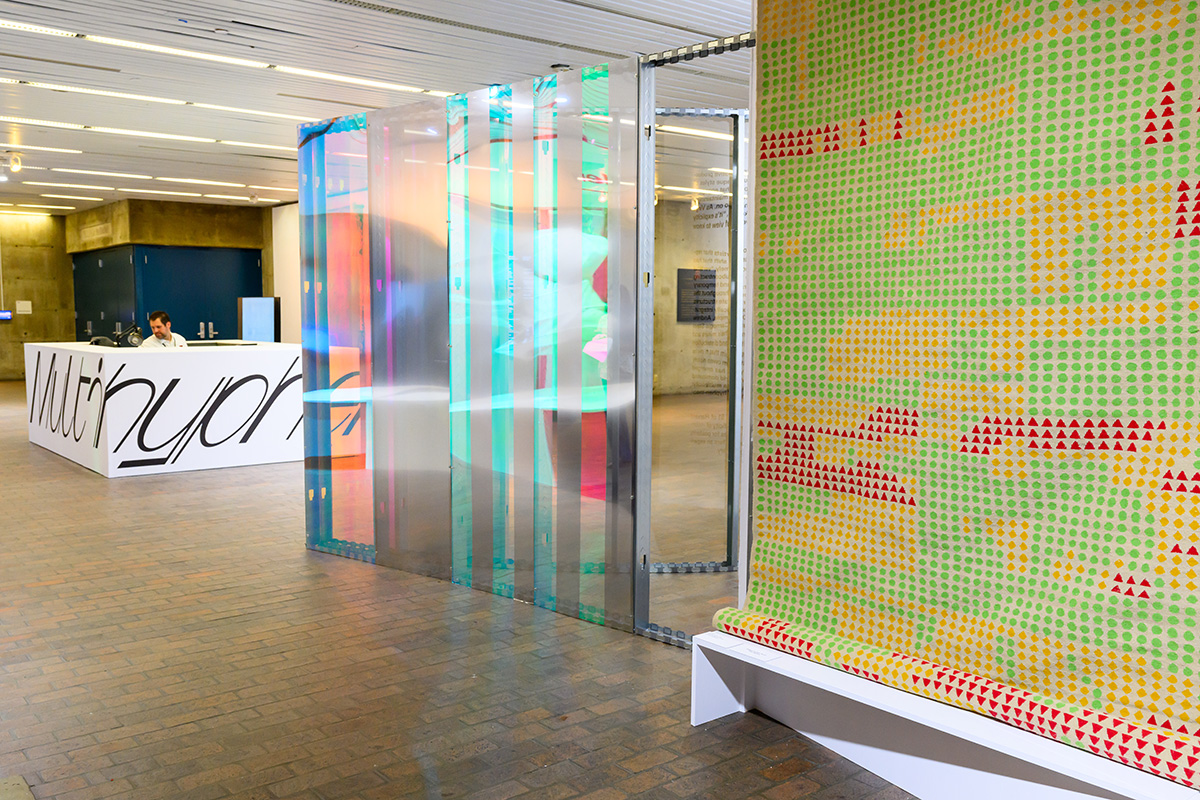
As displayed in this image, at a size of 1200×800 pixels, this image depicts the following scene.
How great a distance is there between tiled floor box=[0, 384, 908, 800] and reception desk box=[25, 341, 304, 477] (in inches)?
124

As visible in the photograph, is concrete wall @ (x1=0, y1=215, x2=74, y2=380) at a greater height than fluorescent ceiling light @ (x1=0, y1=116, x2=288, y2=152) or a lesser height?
lesser

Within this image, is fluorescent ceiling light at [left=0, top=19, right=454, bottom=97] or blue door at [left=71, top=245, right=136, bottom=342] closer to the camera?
fluorescent ceiling light at [left=0, top=19, right=454, bottom=97]

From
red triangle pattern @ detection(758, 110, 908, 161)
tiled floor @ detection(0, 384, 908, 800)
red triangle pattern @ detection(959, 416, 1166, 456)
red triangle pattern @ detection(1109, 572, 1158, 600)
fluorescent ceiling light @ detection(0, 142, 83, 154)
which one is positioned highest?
fluorescent ceiling light @ detection(0, 142, 83, 154)

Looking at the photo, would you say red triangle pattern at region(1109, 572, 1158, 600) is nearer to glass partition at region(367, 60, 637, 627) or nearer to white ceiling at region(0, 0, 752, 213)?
glass partition at region(367, 60, 637, 627)

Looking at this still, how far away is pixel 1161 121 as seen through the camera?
253 centimetres

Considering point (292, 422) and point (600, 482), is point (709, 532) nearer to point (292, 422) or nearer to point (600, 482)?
point (600, 482)

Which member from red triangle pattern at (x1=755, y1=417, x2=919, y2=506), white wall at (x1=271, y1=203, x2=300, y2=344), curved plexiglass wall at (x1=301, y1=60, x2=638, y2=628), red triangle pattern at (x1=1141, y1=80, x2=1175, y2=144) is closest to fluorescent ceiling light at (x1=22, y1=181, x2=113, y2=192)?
white wall at (x1=271, y1=203, x2=300, y2=344)

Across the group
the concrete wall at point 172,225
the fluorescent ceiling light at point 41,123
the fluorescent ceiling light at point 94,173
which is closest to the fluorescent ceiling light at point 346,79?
the fluorescent ceiling light at point 41,123

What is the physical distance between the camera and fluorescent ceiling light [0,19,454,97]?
23.4 feet

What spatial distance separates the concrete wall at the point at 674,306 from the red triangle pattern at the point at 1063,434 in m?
2.59

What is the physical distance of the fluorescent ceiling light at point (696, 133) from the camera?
5.23 metres

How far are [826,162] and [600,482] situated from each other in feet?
6.56

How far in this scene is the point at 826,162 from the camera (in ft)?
11.0

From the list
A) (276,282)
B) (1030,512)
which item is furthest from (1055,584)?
(276,282)
